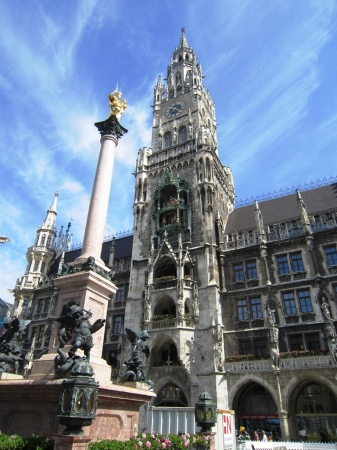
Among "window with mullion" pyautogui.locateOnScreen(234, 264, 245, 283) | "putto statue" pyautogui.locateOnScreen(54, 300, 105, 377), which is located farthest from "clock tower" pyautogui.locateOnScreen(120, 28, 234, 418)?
"putto statue" pyautogui.locateOnScreen(54, 300, 105, 377)

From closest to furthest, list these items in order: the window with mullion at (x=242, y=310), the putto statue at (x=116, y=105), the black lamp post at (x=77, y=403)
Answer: the black lamp post at (x=77, y=403), the putto statue at (x=116, y=105), the window with mullion at (x=242, y=310)

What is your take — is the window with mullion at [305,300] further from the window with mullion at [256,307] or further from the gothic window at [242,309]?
the gothic window at [242,309]

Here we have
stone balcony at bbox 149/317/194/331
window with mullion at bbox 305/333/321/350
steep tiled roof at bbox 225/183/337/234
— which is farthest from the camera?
steep tiled roof at bbox 225/183/337/234

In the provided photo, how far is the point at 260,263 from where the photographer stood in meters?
26.8

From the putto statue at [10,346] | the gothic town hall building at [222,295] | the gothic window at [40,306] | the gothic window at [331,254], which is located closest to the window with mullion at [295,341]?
the gothic town hall building at [222,295]

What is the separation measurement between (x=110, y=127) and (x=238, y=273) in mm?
Answer: 16762

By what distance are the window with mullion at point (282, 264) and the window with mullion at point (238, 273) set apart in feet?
9.58

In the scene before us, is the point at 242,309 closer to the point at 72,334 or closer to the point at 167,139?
the point at 72,334

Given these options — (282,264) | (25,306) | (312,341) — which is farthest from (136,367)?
(25,306)

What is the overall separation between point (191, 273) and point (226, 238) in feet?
16.3

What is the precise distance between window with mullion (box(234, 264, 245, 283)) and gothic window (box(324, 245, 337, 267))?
21.3 feet

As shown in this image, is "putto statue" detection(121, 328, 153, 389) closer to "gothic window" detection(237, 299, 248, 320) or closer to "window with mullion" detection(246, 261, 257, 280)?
"gothic window" detection(237, 299, 248, 320)

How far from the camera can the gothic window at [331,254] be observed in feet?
80.6

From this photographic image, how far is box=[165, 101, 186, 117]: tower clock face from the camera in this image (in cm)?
4019
